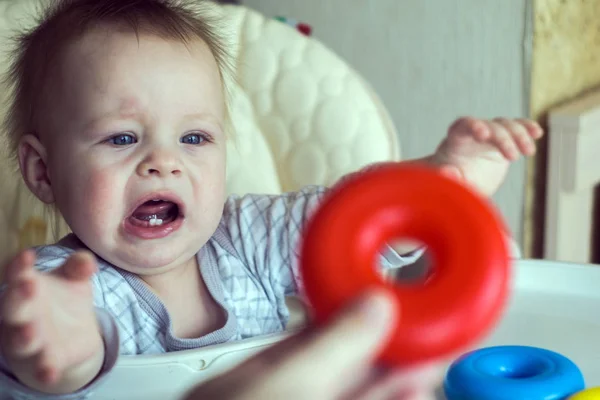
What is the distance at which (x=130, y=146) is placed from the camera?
63 cm

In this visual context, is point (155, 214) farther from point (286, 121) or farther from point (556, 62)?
point (556, 62)

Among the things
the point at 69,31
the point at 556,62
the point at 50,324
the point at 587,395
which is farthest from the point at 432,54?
the point at 50,324

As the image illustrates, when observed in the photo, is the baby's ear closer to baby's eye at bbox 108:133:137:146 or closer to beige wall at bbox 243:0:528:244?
baby's eye at bbox 108:133:137:146

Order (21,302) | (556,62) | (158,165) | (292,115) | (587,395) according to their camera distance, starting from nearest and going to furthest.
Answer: (21,302) < (587,395) < (158,165) < (292,115) < (556,62)

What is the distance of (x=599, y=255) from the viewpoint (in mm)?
1612

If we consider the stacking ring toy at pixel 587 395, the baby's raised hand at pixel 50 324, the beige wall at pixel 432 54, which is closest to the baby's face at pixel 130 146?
the baby's raised hand at pixel 50 324

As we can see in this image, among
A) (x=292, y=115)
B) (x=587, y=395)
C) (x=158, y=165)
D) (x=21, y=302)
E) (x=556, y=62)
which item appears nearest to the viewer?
(x=21, y=302)

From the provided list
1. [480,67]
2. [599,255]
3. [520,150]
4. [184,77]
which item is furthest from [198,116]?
[599,255]

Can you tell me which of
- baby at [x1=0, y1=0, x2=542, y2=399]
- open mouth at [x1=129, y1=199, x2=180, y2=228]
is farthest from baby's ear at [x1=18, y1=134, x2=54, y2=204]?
open mouth at [x1=129, y1=199, x2=180, y2=228]

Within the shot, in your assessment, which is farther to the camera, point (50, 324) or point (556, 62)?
point (556, 62)

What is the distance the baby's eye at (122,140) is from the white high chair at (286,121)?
0.28 m

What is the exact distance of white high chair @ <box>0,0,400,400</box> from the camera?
0.90m

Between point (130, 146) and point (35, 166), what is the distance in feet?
0.42

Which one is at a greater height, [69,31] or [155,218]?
[69,31]
